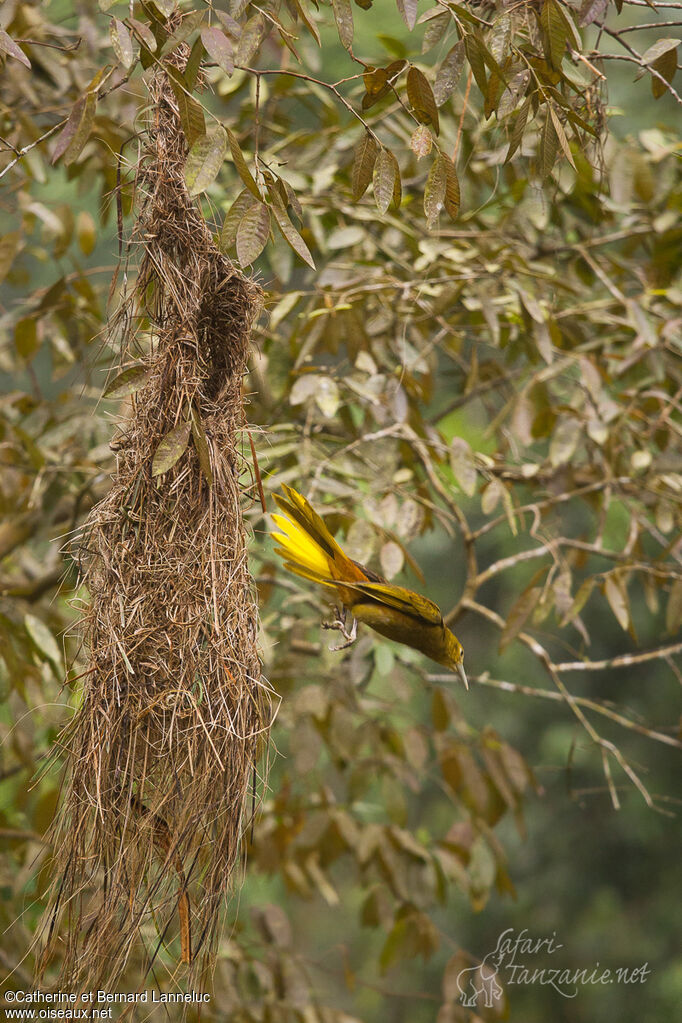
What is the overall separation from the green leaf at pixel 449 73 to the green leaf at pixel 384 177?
0.32 ft

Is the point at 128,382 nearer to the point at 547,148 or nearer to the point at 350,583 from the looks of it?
the point at 350,583

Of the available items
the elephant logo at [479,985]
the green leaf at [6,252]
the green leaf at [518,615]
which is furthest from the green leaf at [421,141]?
the elephant logo at [479,985]

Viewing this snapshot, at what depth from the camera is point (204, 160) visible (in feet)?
3.93

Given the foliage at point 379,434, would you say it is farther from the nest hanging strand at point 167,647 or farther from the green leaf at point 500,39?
the green leaf at point 500,39

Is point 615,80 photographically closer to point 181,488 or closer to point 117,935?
point 181,488

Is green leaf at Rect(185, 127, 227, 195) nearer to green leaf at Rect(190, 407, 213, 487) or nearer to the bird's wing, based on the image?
green leaf at Rect(190, 407, 213, 487)

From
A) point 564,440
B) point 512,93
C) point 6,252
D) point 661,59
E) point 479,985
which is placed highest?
point 512,93

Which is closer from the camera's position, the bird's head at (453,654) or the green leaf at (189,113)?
the green leaf at (189,113)

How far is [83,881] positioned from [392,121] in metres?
2.11

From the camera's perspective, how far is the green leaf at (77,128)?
1.34 meters

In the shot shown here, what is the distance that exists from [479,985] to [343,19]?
7.84 feet

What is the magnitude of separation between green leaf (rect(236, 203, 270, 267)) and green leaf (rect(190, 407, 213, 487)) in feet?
Result: 0.77

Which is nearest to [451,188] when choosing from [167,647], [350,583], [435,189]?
[435,189]

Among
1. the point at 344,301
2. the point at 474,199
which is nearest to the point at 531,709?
the point at 474,199
